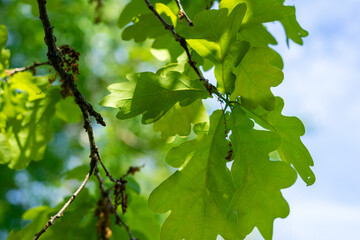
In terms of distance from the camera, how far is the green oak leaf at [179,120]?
4.30 ft

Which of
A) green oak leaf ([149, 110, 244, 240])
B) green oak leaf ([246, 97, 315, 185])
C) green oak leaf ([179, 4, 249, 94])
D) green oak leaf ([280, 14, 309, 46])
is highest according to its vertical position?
green oak leaf ([280, 14, 309, 46])

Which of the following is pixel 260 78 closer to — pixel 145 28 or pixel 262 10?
pixel 262 10

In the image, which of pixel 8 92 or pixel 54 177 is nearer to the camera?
pixel 8 92

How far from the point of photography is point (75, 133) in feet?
19.5

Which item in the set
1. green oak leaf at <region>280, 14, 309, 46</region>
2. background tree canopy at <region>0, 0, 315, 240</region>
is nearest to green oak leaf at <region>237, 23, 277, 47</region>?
background tree canopy at <region>0, 0, 315, 240</region>

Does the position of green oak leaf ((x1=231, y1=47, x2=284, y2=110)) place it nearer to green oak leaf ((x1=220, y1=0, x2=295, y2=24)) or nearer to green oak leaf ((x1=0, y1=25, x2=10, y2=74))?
green oak leaf ((x1=220, y1=0, x2=295, y2=24))

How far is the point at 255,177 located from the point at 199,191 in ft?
0.60

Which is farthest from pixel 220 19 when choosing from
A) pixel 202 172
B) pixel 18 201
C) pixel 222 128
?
pixel 18 201

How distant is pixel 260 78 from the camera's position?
Result: 1144 mm

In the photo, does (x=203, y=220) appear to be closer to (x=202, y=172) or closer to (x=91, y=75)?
(x=202, y=172)

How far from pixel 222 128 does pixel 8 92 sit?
883mm

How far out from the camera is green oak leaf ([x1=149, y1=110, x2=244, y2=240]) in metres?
1.21

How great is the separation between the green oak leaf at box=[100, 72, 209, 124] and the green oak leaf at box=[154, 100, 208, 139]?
0.46 ft

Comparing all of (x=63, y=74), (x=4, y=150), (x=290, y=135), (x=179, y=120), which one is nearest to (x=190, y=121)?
(x=179, y=120)
